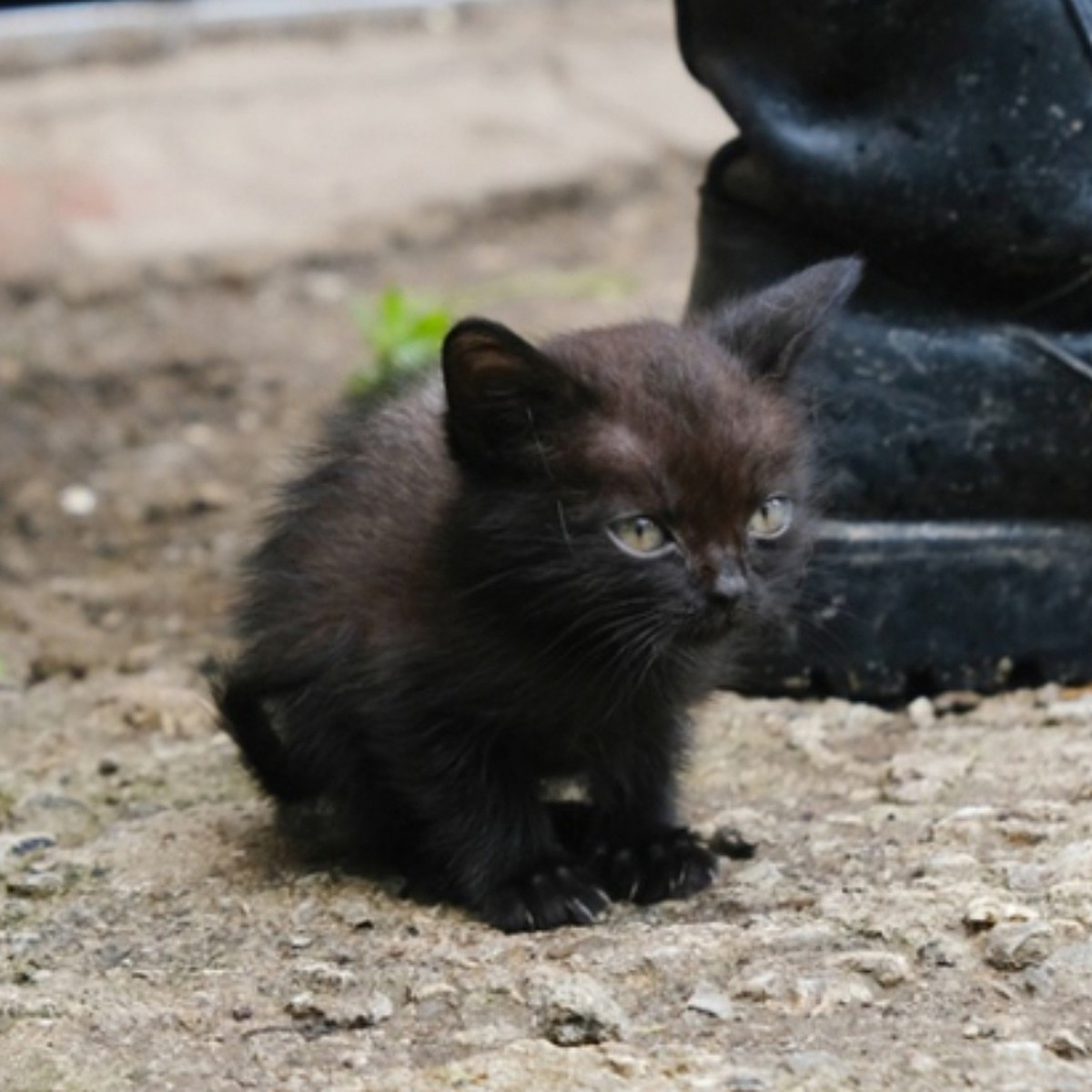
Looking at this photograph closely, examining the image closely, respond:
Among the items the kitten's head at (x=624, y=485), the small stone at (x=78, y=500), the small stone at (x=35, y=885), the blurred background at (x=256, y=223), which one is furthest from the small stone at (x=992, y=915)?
the small stone at (x=78, y=500)

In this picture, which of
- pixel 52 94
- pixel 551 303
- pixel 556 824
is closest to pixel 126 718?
pixel 556 824

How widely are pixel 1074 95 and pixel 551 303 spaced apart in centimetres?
295

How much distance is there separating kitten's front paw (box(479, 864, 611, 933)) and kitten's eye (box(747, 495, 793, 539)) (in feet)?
1.85

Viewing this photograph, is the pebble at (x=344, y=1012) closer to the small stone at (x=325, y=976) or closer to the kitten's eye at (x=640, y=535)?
the small stone at (x=325, y=976)

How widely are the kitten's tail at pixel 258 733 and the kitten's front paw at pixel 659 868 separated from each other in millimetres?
462

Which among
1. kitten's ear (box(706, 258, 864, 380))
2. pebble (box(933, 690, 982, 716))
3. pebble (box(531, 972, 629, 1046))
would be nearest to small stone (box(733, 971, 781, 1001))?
pebble (box(531, 972, 629, 1046))

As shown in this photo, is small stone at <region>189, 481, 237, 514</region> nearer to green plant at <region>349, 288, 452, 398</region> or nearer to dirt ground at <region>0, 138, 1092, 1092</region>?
dirt ground at <region>0, 138, 1092, 1092</region>

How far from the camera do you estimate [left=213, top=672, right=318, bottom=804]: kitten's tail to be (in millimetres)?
3682

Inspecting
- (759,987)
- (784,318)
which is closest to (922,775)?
(784,318)

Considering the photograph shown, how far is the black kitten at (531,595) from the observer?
10.5 feet

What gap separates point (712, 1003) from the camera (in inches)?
115

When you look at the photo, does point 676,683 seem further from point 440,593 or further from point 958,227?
point 958,227

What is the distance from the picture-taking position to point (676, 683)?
11.6 ft

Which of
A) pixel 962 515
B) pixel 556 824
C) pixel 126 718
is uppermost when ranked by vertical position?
pixel 962 515
